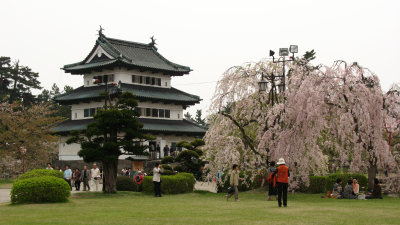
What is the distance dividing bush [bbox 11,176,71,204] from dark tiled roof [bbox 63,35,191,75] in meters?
33.8

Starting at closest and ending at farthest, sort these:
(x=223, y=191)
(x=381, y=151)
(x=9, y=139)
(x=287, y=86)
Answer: (x=381, y=151) → (x=287, y=86) → (x=223, y=191) → (x=9, y=139)

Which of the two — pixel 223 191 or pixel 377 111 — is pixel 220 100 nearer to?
pixel 223 191

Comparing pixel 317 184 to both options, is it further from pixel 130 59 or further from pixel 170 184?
pixel 130 59

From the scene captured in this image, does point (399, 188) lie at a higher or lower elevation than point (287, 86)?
lower

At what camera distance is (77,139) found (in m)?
30.1

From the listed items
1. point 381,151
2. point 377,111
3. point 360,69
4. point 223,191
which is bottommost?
point 223,191

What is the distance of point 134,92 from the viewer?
184ft

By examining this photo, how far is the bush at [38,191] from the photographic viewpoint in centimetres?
2172

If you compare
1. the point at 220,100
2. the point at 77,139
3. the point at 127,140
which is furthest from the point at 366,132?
the point at 77,139

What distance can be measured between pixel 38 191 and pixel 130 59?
35.8 m

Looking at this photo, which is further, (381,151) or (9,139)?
(9,139)

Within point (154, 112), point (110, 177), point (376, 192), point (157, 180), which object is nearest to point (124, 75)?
point (154, 112)

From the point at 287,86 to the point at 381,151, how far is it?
6.73 m

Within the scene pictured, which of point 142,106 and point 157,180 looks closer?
point 157,180
